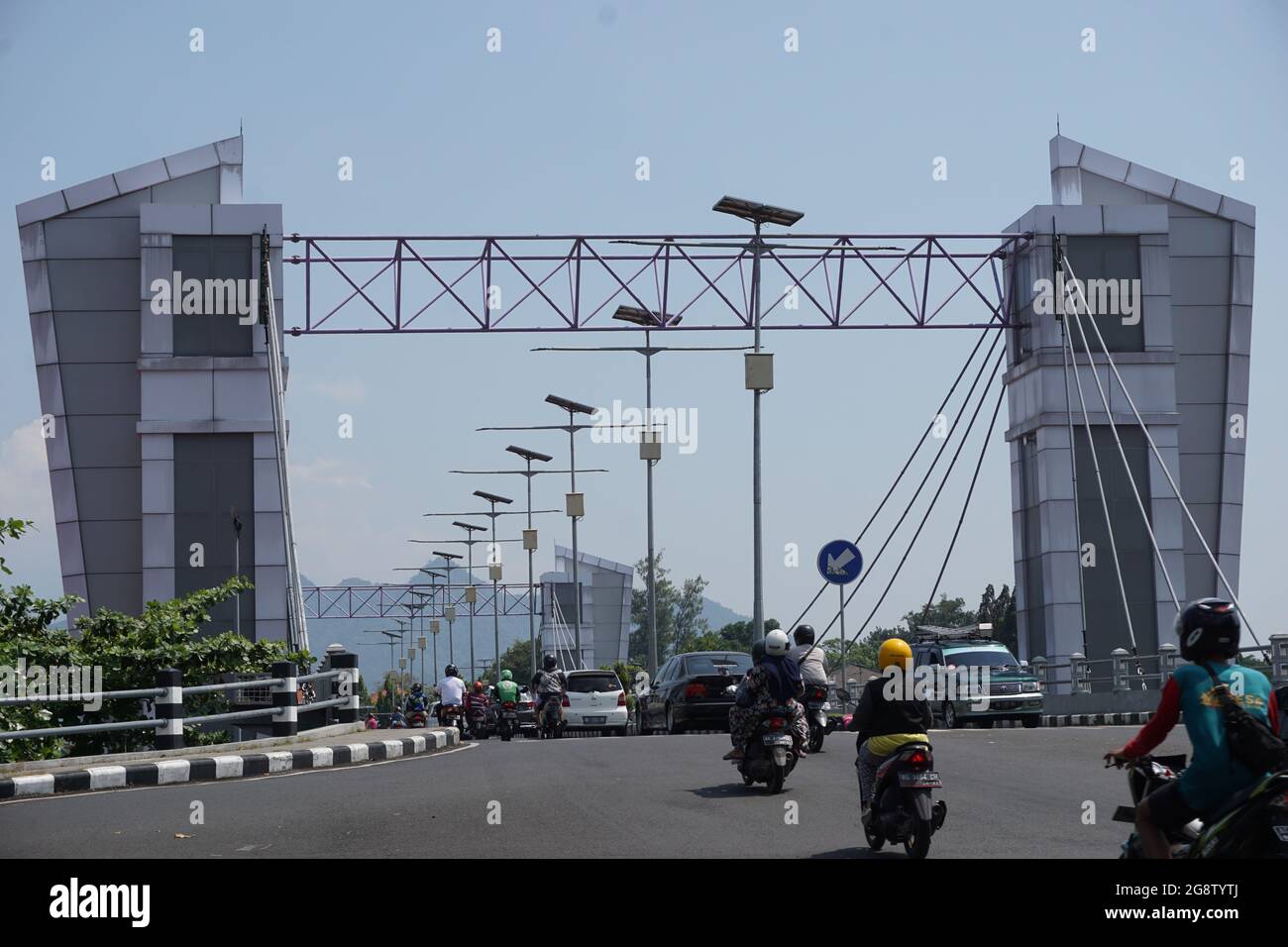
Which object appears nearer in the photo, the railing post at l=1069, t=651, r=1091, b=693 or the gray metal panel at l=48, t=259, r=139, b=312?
the railing post at l=1069, t=651, r=1091, b=693

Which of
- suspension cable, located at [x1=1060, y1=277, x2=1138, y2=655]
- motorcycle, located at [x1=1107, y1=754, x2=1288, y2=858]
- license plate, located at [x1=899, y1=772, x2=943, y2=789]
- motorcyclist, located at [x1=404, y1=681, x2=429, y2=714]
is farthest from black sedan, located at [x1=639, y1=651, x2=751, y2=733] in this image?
motorcycle, located at [x1=1107, y1=754, x2=1288, y2=858]

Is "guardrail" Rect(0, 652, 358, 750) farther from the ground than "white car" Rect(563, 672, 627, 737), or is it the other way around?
"guardrail" Rect(0, 652, 358, 750)

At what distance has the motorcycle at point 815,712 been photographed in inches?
755

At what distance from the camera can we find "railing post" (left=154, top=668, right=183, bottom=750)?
65.8 feet

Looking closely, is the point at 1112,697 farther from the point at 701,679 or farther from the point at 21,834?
the point at 21,834

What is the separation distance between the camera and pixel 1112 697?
1252 inches

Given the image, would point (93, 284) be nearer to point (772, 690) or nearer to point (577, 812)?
point (772, 690)

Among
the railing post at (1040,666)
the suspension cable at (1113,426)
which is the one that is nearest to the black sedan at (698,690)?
the railing post at (1040,666)

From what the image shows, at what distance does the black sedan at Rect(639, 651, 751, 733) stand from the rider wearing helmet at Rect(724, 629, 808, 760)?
11716 mm

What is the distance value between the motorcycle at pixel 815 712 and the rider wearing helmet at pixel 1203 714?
11.7 metres

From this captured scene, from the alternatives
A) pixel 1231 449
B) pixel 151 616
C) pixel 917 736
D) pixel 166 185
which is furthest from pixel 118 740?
pixel 1231 449

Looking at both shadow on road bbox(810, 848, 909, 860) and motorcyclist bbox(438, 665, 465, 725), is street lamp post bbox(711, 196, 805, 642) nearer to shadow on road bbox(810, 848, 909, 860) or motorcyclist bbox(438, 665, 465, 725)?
motorcyclist bbox(438, 665, 465, 725)
